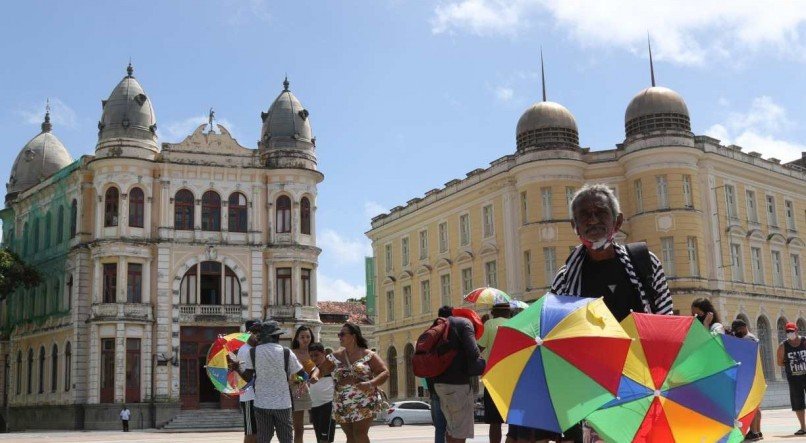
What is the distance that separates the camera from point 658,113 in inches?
1628

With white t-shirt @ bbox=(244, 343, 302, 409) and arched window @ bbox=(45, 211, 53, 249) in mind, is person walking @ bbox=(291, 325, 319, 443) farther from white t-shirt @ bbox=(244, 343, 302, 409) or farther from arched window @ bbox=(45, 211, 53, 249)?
arched window @ bbox=(45, 211, 53, 249)

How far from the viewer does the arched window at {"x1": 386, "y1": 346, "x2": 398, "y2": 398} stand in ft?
169

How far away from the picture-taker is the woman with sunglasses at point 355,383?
9.48m

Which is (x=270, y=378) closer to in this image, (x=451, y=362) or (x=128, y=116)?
(x=451, y=362)

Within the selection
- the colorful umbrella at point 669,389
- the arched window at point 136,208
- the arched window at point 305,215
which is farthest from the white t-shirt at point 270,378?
the arched window at point 305,215

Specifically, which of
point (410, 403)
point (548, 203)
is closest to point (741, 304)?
point (548, 203)

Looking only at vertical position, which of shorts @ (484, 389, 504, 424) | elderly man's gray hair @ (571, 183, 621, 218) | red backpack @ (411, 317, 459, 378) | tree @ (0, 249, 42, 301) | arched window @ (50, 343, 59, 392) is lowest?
Answer: shorts @ (484, 389, 504, 424)

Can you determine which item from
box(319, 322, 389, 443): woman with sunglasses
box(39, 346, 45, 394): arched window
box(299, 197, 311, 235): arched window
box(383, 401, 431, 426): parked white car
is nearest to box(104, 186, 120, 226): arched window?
box(299, 197, 311, 235): arched window

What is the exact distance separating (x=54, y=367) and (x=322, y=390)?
3441 cm

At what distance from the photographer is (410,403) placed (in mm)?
38781

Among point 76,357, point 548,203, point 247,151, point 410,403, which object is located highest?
point 247,151

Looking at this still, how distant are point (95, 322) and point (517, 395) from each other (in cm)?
3616

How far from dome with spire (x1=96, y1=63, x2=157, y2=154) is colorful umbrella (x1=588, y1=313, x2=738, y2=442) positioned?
37.8 metres

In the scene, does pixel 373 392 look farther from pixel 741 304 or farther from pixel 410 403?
pixel 741 304
